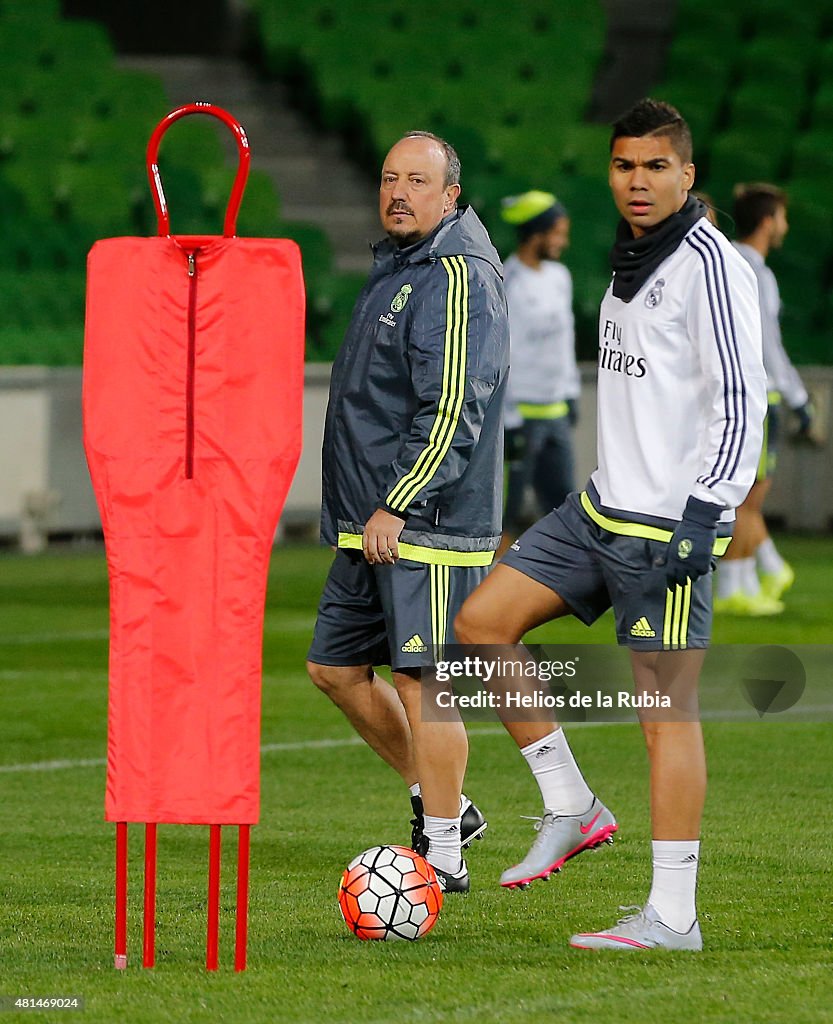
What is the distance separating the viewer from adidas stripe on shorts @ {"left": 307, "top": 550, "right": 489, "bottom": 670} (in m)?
5.12

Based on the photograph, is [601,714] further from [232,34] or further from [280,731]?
[232,34]

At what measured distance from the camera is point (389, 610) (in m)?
5.14

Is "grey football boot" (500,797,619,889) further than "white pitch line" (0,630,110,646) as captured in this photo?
No

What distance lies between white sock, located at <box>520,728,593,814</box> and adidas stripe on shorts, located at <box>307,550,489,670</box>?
363 millimetres

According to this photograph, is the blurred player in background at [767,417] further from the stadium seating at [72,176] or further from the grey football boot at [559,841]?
the stadium seating at [72,176]

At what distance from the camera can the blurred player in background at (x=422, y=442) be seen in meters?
5.03

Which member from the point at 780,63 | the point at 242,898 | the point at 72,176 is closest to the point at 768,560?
the point at 242,898

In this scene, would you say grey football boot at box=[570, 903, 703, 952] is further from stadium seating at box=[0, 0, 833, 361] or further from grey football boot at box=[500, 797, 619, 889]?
stadium seating at box=[0, 0, 833, 361]

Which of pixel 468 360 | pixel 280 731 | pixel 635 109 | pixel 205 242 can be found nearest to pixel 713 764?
pixel 280 731

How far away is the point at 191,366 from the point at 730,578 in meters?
7.55

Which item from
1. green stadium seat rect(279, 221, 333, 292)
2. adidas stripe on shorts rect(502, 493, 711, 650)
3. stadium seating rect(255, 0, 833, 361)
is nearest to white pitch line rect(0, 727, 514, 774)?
adidas stripe on shorts rect(502, 493, 711, 650)

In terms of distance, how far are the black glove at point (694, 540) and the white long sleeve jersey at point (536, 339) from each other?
7358 mm

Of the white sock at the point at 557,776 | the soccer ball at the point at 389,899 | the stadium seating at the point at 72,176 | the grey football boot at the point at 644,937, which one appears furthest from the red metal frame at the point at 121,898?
the stadium seating at the point at 72,176

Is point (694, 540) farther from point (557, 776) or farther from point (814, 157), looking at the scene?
point (814, 157)
